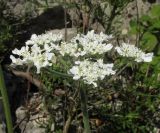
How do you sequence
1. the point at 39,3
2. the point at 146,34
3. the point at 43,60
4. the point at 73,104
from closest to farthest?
the point at 43,60 → the point at 73,104 → the point at 146,34 → the point at 39,3

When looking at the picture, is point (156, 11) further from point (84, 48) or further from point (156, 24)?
point (84, 48)

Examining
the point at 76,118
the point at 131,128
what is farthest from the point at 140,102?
the point at 76,118

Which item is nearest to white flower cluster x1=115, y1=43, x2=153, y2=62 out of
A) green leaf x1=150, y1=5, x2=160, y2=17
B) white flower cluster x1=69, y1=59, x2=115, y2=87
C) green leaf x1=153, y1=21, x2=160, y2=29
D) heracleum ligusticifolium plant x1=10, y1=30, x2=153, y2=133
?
heracleum ligusticifolium plant x1=10, y1=30, x2=153, y2=133

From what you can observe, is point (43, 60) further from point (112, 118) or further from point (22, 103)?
point (22, 103)

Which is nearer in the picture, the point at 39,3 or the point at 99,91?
the point at 99,91

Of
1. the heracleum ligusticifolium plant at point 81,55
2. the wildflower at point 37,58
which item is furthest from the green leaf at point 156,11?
the wildflower at point 37,58

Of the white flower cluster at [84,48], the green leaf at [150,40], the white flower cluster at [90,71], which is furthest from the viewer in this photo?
the green leaf at [150,40]

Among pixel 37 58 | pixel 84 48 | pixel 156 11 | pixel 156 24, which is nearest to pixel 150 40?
pixel 156 24

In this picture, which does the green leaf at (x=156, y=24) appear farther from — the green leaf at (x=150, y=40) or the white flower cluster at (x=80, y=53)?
the white flower cluster at (x=80, y=53)
